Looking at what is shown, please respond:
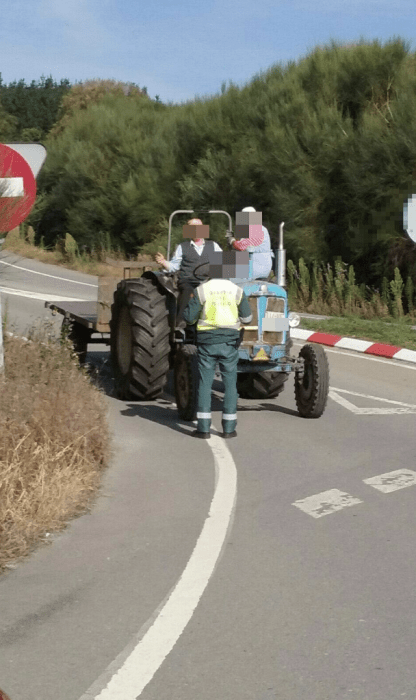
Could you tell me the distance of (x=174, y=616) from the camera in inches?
219

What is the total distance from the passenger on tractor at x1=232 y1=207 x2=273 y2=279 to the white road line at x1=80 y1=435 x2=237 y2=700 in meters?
3.98

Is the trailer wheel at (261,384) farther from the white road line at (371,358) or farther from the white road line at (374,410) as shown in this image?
the white road line at (371,358)

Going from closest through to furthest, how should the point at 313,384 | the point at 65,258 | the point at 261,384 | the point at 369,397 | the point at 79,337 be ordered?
the point at 313,384
the point at 261,384
the point at 369,397
the point at 79,337
the point at 65,258

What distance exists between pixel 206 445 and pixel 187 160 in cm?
2801

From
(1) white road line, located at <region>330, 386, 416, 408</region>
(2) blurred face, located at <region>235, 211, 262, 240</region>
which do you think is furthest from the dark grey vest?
(1) white road line, located at <region>330, 386, 416, 408</region>

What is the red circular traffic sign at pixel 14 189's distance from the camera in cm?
985

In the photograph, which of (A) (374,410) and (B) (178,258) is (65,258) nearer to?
(B) (178,258)

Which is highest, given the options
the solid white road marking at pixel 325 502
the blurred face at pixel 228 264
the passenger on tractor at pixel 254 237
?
the passenger on tractor at pixel 254 237

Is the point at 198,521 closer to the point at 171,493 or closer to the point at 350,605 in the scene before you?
the point at 171,493

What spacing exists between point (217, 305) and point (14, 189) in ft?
7.32

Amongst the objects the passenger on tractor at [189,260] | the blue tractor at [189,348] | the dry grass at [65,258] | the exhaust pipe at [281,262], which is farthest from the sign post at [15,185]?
the dry grass at [65,258]

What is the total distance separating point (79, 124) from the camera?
47.4 m

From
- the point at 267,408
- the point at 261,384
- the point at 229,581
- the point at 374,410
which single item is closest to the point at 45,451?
the point at 229,581

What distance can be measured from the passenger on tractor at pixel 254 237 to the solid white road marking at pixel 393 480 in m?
3.55
